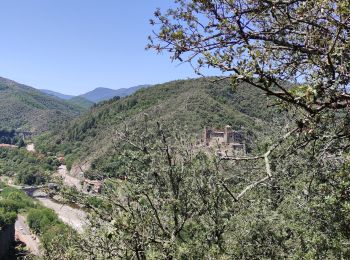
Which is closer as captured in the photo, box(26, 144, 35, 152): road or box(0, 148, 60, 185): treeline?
box(0, 148, 60, 185): treeline

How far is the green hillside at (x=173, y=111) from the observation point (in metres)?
76.6

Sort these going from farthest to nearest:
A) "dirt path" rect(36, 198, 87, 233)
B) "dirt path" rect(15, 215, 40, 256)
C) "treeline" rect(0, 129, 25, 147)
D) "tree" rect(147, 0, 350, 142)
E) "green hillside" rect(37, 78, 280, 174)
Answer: "treeline" rect(0, 129, 25, 147) < "green hillside" rect(37, 78, 280, 174) < "dirt path" rect(15, 215, 40, 256) < "dirt path" rect(36, 198, 87, 233) < "tree" rect(147, 0, 350, 142)

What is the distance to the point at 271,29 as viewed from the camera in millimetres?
3451

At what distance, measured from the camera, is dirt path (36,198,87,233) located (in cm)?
769

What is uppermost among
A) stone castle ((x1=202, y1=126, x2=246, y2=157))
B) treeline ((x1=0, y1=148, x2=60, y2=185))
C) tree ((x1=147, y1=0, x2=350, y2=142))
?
tree ((x1=147, y1=0, x2=350, y2=142))

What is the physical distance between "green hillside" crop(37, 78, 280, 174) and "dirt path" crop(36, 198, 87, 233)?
11.6 m

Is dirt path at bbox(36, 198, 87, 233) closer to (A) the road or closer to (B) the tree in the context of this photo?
(B) the tree

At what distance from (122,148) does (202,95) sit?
90023mm

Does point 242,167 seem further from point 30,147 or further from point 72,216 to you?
point 30,147

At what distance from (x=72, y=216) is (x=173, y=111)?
105 feet

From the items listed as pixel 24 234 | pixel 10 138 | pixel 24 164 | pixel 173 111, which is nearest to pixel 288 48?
pixel 24 234

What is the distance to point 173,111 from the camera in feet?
278

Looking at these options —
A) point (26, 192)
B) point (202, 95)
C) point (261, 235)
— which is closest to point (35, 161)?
point (26, 192)


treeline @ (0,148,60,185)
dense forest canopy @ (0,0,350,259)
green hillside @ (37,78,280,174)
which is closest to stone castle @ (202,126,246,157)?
dense forest canopy @ (0,0,350,259)
